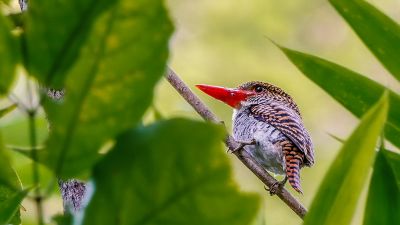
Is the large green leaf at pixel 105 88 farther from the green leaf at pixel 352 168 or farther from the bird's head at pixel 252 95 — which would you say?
the bird's head at pixel 252 95

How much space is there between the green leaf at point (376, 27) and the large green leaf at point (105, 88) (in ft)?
2.05

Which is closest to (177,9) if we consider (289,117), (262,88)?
(262,88)

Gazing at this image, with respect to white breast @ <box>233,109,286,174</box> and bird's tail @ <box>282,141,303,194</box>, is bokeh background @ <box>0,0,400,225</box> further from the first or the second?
bird's tail @ <box>282,141,303,194</box>

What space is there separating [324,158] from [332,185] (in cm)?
878

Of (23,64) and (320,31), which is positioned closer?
(23,64)

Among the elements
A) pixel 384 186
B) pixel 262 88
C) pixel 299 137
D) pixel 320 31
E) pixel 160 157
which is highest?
pixel 160 157

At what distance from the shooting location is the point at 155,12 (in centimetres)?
45

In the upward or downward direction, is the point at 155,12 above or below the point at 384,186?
above

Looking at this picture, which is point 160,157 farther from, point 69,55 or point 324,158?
point 324,158

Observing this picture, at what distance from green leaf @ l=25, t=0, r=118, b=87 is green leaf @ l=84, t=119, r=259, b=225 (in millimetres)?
53

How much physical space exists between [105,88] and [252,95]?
13.9 ft

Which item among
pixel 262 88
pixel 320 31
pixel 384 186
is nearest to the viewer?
pixel 384 186

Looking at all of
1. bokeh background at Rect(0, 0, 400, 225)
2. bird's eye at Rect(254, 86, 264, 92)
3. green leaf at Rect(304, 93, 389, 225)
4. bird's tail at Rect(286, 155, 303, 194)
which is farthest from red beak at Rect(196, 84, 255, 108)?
green leaf at Rect(304, 93, 389, 225)

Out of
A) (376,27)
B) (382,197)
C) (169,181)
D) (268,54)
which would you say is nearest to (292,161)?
(376,27)
